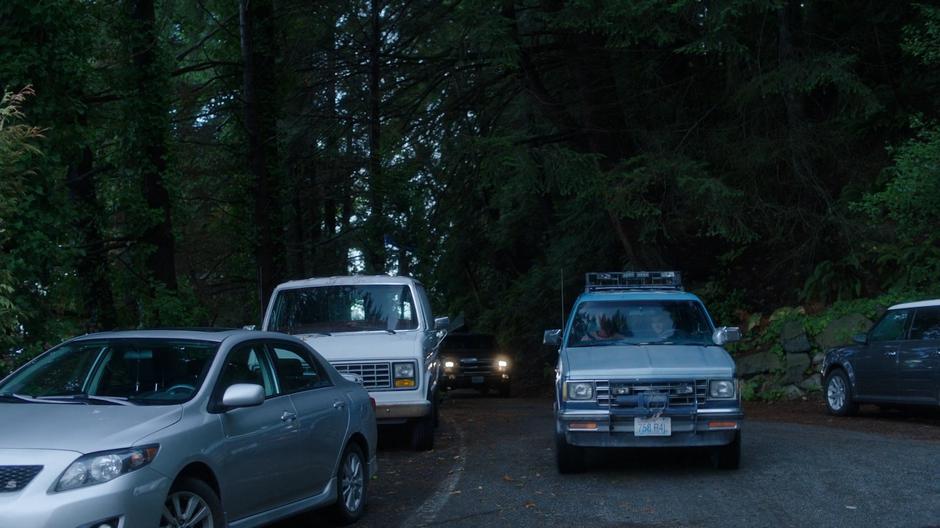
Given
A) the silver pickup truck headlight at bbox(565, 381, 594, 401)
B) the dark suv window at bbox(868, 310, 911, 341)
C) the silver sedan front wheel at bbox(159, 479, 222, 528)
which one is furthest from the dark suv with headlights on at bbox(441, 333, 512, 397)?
the silver sedan front wheel at bbox(159, 479, 222, 528)

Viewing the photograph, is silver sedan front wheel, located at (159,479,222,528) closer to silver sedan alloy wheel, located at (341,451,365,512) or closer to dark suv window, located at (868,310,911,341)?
silver sedan alloy wheel, located at (341,451,365,512)

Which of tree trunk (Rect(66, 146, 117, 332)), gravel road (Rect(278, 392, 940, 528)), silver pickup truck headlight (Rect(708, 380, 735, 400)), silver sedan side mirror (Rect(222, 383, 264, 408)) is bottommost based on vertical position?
gravel road (Rect(278, 392, 940, 528))

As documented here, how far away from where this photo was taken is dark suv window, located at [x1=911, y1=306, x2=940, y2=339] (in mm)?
15611

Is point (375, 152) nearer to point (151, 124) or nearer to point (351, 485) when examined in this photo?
point (151, 124)

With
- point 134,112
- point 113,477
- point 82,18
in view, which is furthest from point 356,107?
point 113,477

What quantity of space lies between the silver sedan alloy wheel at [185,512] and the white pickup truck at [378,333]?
20.6 ft

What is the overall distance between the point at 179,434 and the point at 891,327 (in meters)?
13.0

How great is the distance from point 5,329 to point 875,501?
8.00 m

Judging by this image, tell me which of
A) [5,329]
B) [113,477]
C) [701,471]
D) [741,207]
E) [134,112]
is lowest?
[701,471]

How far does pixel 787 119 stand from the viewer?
75.0 feet

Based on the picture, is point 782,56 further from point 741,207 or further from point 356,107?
point 356,107

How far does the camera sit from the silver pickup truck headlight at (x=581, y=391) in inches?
426

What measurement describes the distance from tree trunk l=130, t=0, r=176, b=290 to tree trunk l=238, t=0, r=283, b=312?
364 centimetres

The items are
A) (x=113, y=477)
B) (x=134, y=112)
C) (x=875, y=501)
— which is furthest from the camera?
(x=134, y=112)
